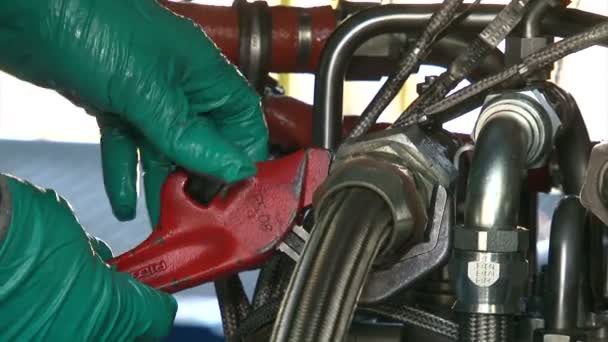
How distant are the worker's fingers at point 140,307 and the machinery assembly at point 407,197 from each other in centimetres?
2

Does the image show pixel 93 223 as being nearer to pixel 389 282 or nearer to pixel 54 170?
pixel 54 170

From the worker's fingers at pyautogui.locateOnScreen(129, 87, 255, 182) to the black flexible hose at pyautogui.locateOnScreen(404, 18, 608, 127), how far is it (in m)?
0.15

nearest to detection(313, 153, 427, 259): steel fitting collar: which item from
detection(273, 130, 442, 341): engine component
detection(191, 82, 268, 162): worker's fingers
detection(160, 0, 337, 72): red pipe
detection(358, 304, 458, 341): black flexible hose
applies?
detection(273, 130, 442, 341): engine component

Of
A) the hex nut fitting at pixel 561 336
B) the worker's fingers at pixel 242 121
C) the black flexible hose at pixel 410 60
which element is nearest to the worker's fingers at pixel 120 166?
the worker's fingers at pixel 242 121

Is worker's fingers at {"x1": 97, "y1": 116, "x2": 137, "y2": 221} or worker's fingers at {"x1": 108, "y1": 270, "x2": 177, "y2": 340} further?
worker's fingers at {"x1": 97, "y1": 116, "x2": 137, "y2": 221}

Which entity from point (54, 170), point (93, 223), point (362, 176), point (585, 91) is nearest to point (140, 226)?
point (93, 223)

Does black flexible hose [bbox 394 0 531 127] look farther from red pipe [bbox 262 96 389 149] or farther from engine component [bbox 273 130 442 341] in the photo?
red pipe [bbox 262 96 389 149]

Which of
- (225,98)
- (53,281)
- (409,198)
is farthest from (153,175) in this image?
(409,198)

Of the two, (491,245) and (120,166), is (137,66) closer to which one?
(120,166)

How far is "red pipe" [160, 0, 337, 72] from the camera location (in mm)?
1068

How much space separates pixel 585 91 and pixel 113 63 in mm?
Answer: 1994

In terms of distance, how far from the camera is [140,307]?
2.80 feet

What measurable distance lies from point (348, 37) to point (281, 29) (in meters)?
0.10

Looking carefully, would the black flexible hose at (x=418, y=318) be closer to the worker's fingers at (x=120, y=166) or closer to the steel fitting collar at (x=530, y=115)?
the steel fitting collar at (x=530, y=115)
